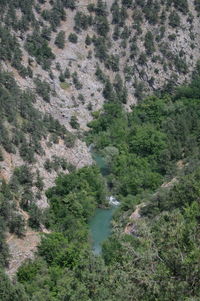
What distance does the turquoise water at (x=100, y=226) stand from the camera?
93750 mm

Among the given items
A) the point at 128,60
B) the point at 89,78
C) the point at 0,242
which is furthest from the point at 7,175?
the point at 128,60

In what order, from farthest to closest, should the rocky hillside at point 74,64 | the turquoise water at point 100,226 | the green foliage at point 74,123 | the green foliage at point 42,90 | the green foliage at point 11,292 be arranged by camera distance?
the green foliage at point 74,123
the green foliage at point 42,90
the rocky hillside at point 74,64
the turquoise water at point 100,226
the green foliage at point 11,292

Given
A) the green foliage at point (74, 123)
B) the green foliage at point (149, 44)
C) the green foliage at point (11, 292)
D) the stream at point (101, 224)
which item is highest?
the green foliage at point (11, 292)

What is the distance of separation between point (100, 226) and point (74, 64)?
58.7m

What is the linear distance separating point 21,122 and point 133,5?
66.9 meters

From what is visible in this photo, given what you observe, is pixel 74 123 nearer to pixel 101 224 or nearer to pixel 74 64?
pixel 74 64

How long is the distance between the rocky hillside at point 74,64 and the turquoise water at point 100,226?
10592 millimetres

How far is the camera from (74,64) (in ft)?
483

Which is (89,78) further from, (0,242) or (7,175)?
(0,242)

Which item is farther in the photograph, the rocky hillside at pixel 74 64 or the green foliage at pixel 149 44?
the green foliage at pixel 149 44

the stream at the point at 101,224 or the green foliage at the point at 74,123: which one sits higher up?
the stream at the point at 101,224

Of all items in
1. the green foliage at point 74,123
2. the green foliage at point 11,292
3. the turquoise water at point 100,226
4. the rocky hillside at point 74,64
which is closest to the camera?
the green foliage at point 11,292

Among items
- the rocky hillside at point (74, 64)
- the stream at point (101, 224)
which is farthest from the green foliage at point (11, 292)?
the rocky hillside at point (74, 64)

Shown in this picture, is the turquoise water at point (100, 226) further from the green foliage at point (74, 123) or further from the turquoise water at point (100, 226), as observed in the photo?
the green foliage at point (74, 123)
